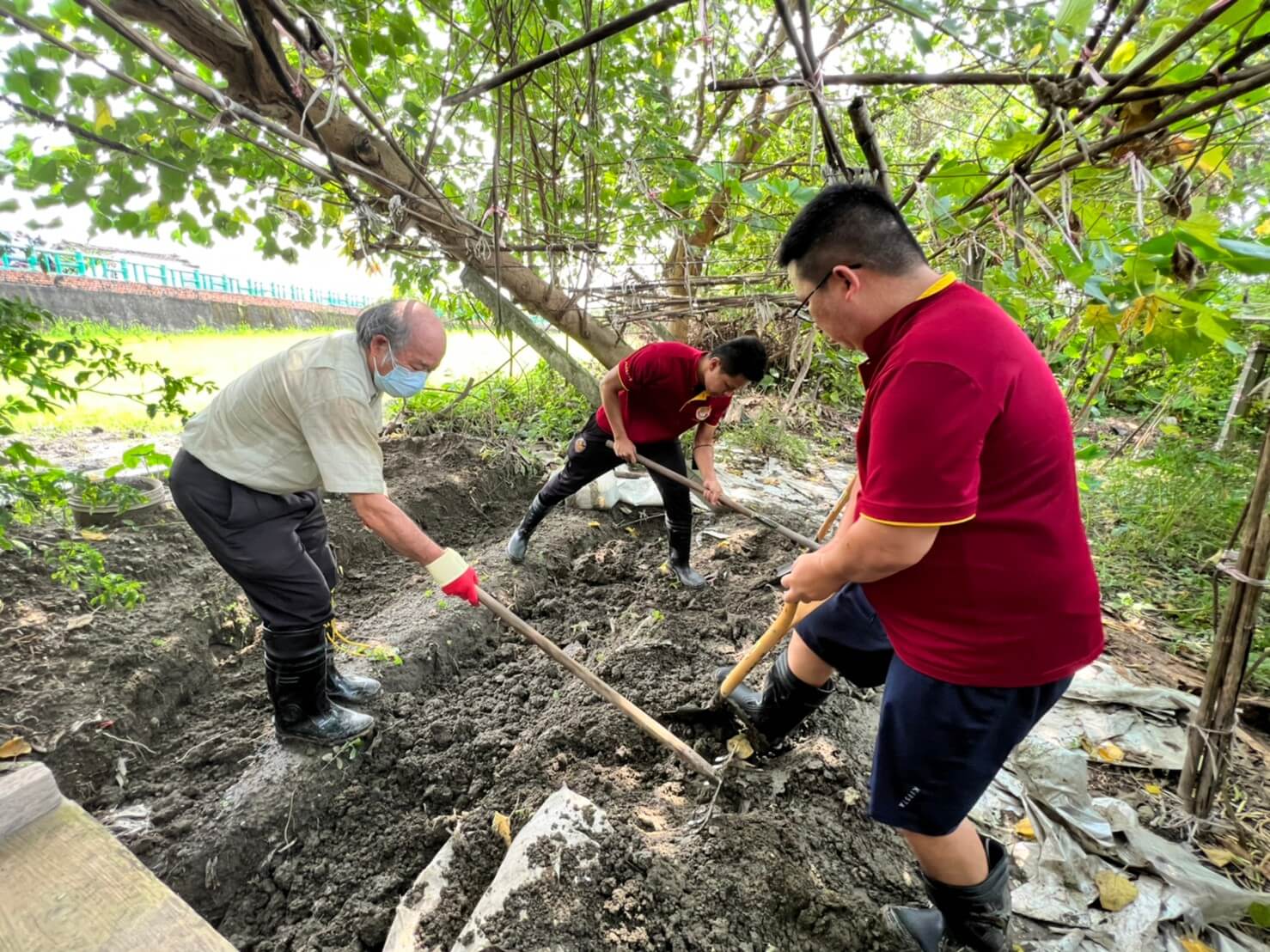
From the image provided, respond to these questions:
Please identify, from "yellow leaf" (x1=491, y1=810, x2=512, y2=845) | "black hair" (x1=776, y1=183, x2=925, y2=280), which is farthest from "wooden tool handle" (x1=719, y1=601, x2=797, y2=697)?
"black hair" (x1=776, y1=183, x2=925, y2=280)

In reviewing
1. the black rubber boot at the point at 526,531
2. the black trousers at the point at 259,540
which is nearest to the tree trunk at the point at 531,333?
the black rubber boot at the point at 526,531

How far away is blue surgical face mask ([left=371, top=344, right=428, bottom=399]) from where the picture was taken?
2.12 metres

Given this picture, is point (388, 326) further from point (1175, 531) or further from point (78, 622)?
point (1175, 531)

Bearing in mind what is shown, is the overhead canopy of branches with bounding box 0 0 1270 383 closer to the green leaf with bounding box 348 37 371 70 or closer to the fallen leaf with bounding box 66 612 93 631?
the green leaf with bounding box 348 37 371 70

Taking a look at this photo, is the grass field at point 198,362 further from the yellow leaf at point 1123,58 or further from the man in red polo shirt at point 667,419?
the yellow leaf at point 1123,58

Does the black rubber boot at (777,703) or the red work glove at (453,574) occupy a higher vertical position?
the red work glove at (453,574)

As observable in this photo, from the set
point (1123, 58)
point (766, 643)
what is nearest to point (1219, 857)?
point (766, 643)

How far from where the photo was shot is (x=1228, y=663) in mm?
2008

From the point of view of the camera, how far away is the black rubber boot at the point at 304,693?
2.39 metres

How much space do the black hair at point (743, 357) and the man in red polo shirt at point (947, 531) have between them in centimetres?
166

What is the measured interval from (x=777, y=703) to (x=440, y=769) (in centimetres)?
146

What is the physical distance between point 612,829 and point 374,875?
0.97 metres

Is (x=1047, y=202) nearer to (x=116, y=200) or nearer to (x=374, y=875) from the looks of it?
(x=374, y=875)

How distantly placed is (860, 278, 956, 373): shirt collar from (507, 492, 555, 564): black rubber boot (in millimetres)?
3058
